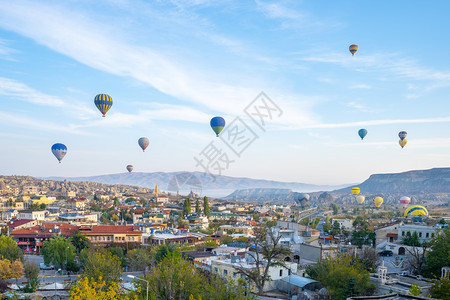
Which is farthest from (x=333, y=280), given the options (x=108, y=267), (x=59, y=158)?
(x=59, y=158)

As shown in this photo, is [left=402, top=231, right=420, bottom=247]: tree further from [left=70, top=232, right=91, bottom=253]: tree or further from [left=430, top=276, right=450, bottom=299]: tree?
[left=70, top=232, right=91, bottom=253]: tree

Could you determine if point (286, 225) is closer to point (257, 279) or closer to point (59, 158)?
point (257, 279)

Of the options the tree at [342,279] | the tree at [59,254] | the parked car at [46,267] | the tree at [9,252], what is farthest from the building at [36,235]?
the tree at [342,279]

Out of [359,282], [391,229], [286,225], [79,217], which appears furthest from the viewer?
[79,217]

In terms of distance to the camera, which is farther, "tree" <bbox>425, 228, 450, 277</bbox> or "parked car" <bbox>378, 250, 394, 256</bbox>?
"parked car" <bbox>378, 250, 394, 256</bbox>

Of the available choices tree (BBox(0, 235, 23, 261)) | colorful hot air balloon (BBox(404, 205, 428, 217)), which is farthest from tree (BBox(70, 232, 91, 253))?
colorful hot air balloon (BBox(404, 205, 428, 217))

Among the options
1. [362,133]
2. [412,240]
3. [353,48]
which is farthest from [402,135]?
[412,240]

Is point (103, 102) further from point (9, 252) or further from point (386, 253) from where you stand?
point (386, 253)
